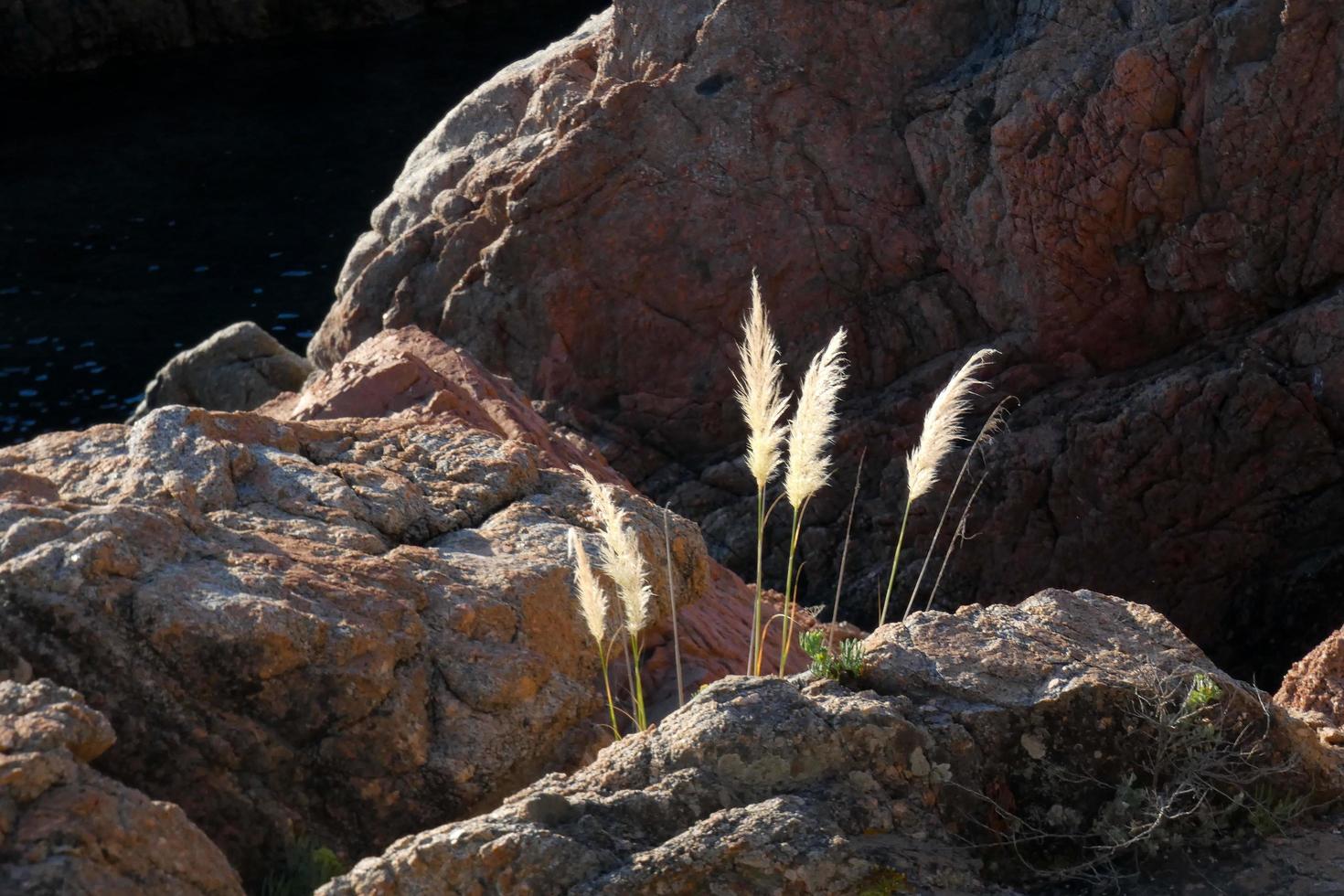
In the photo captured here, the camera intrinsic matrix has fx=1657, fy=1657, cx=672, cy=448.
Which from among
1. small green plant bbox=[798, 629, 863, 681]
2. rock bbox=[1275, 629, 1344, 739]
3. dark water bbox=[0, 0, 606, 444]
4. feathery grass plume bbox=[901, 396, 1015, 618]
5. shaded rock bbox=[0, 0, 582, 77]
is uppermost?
shaded rock bbox=[0, 0, 582, 77]

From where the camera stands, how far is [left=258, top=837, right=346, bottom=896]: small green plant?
3.76 meters

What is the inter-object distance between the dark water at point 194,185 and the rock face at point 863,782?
12427mm

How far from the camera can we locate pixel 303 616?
13.1ft

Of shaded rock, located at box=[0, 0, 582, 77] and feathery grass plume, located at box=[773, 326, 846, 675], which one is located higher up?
shaded rock, located at box=[0, 0, 582, 77]

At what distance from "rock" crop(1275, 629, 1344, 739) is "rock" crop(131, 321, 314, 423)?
900 cm

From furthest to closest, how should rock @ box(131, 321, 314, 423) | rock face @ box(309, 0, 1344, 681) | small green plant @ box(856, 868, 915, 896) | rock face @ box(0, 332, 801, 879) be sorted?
rock @ box(131, 321, 314, 423) → rock face @ box(309, 0, 1344, 681) → rock face @ box(0, 332, 801, 879) → small green plant @ box(856, 868, 915, 896)

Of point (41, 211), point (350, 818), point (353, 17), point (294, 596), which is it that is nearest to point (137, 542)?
point (294, 596)

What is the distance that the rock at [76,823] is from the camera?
2924 millimetres

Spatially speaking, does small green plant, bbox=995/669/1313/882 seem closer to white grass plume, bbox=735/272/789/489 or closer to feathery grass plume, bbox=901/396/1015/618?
feathery grass plume, bbox=901/396/1015/618

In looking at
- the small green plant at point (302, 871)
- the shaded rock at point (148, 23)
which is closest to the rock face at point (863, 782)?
the small green plant at point (302, 871)

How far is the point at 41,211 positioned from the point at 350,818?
17.0m

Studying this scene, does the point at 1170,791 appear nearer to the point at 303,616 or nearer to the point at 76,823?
the point at 303,616

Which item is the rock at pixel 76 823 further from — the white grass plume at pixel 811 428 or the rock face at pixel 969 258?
the rock face at pixel 969 258

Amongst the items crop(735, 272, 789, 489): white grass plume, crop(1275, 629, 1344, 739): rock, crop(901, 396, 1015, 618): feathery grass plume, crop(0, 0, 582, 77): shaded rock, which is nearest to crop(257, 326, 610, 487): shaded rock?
crop(901, 396, 1015, 618): feathery grass plume
